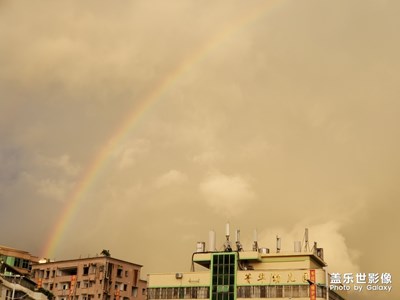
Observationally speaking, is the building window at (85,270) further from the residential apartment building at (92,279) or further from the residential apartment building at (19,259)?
the residential apartment building at (19,259)

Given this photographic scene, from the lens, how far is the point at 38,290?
96.4m

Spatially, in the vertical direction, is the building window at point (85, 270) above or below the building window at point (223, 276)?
above

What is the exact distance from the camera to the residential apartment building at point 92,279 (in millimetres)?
132000

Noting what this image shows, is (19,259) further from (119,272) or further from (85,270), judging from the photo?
(119,272)

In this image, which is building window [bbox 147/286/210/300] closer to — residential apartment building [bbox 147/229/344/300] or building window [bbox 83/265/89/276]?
residential apartment building [bbox 147/229/344/300]

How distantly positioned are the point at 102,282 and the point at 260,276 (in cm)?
4226

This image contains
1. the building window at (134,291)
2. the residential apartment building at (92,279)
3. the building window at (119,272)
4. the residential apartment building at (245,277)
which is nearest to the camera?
the residential apartment building at (245,277)

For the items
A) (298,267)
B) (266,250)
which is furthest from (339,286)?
(266,250)

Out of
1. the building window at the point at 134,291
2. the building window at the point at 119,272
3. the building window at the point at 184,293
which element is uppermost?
the building window at the point at 119,272

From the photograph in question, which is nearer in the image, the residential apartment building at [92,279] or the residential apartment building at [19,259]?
the residential apartment building at [92,279]

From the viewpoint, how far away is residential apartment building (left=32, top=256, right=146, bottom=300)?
132 m

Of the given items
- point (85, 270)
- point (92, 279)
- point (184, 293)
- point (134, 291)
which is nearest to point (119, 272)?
point (92, 279)

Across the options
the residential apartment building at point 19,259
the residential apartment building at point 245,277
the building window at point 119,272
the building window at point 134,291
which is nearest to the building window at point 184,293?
the residential apartment building at point 245,277

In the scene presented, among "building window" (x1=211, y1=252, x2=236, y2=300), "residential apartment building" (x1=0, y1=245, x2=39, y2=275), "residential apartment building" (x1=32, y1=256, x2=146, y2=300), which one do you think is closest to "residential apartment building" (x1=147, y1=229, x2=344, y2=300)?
"building window" (x1=211, y1=252, x2=236, y2=300)
